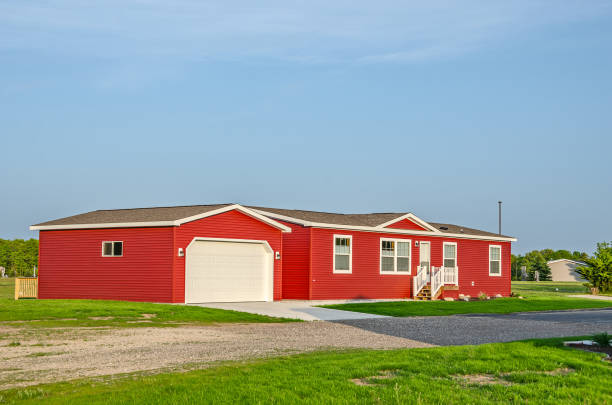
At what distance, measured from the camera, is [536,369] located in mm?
10539

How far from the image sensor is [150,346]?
46.2 feet

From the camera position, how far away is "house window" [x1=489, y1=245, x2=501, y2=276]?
40562 mm

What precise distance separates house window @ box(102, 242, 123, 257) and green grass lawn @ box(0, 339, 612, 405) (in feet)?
56.9

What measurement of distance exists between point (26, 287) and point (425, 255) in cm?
1878

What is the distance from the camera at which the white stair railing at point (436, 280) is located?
116 ft

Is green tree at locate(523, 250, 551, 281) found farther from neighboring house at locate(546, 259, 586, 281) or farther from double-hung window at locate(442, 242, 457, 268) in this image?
double-hung window at locate(442, 242, 457, 268)

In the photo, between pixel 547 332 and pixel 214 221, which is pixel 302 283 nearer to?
pixel 214 221

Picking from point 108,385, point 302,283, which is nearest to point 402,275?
point 302,283

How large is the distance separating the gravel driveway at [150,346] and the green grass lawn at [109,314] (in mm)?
1709

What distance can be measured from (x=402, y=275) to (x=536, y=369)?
24710mm

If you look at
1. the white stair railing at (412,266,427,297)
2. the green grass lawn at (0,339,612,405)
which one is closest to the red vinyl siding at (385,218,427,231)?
the white stair railing at (412,266,427,297)

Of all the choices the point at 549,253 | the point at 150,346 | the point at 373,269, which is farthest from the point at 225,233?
the point at 549,253

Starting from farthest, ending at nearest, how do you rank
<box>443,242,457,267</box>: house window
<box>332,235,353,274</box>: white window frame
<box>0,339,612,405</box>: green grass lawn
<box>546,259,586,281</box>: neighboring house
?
1. <box>546,259,586,281</box>: neighboring house
2. <box>443,242,457,267</box>: house window
3. <box>332,235,353,274</box>: white window frame
4. <box>0,339,612,405</box>: green grass lawn

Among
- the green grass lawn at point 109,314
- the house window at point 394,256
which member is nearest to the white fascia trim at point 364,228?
the house window at point 394,256
